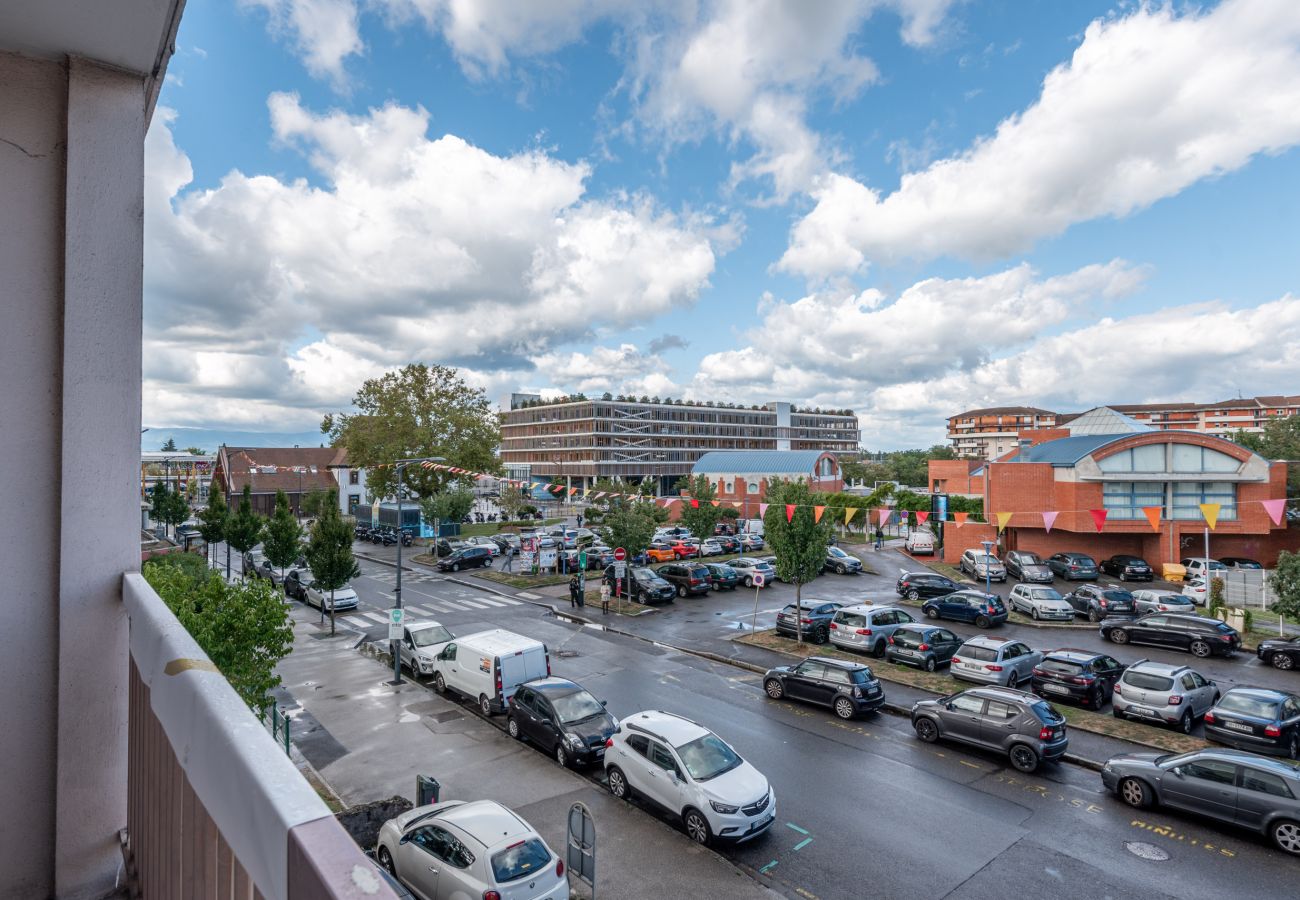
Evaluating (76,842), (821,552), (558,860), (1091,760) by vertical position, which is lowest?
(1091,760)

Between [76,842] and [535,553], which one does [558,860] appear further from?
[535,553]

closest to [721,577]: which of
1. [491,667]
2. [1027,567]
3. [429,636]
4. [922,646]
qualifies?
[922,646]

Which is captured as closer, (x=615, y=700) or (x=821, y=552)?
(x=615, y=700)

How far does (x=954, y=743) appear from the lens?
14.9 m

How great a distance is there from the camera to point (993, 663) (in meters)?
18.7

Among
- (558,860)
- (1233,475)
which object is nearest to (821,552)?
(558,860)

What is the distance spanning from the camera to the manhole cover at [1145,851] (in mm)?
10469

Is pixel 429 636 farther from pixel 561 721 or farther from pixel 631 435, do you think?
pixel 631 435

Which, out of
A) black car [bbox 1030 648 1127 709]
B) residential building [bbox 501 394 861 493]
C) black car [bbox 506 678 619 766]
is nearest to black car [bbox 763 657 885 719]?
black car [bbox 1030 648 1127 709]

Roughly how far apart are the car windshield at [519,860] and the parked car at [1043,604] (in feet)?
80.7

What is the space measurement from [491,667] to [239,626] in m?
6.27

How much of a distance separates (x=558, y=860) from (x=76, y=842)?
6.39 meters

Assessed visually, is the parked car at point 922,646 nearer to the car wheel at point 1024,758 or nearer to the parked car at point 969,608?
the parked car at point 969,608

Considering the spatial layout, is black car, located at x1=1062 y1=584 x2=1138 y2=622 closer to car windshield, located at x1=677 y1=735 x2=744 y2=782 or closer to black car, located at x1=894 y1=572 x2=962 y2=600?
black car, located at x1=894 y1=572 x2=962 y2=600
